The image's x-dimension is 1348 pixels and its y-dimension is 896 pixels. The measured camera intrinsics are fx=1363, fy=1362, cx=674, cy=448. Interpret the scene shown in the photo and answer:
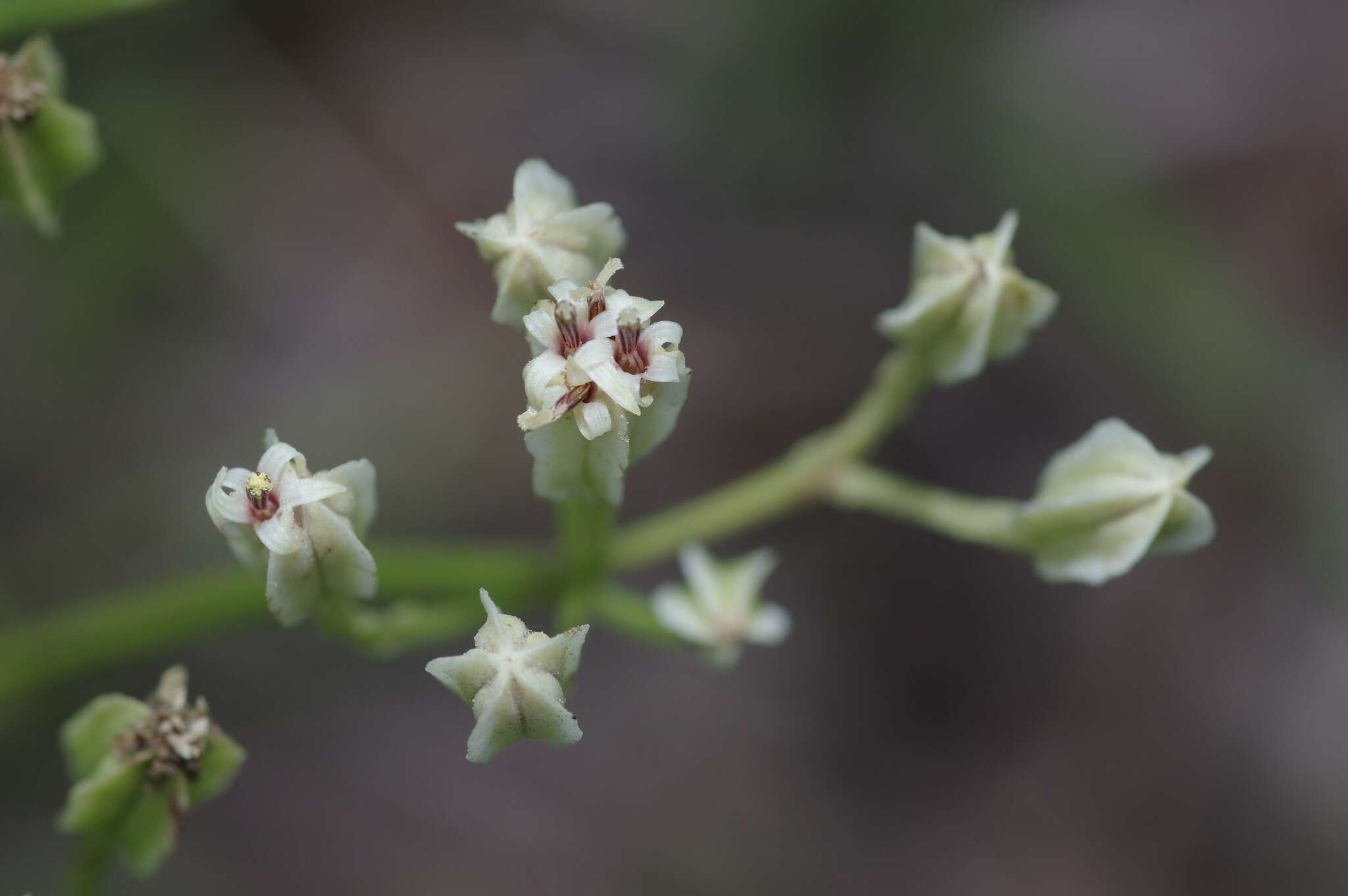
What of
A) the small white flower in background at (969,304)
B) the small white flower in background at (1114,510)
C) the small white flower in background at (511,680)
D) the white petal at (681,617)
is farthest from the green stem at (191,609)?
the small white flower in background at (1114,510)

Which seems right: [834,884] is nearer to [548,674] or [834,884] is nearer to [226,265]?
[226,265]

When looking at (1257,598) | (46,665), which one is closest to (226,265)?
(46,665)

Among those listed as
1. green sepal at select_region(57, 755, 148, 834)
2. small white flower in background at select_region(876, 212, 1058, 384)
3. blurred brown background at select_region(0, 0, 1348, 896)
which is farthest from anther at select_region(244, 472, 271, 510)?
blurred brown background at select_region(0, 0, 1348, 896)

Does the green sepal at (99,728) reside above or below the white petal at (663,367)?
below

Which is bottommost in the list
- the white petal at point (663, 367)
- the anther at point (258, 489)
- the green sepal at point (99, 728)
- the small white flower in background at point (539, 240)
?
the green sepal at point (99, 728)

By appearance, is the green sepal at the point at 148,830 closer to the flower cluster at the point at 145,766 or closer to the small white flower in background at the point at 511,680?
the flower cluster at the point at 145,766

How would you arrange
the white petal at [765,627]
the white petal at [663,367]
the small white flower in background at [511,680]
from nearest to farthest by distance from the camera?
the small white flower in background at [511,680]
the white petal at [663,367]
the white petal at [765,627]

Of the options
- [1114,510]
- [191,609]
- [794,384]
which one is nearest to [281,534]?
[191,609]

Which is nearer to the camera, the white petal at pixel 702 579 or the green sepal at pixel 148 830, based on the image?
the green sepal at pixel 148 830
